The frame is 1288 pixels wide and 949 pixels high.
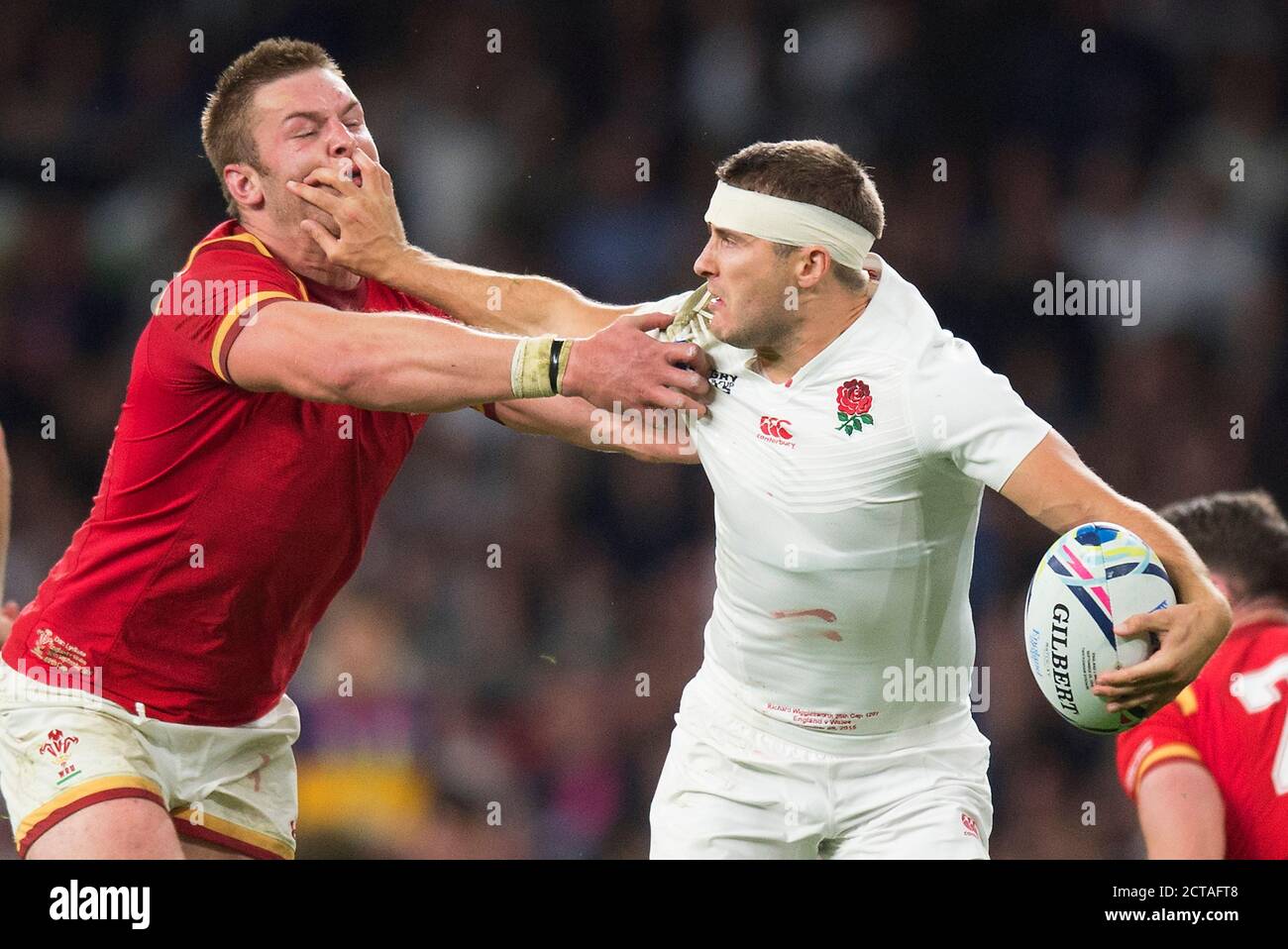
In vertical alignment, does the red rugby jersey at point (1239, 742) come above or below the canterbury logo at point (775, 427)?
below

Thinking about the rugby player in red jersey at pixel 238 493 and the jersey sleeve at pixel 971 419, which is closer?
the jersey sleeve at pixel 971 419

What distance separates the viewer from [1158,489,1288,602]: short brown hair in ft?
17.1

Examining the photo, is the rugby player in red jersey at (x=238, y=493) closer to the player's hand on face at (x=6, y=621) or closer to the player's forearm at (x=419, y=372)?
the player's forearm at (x=419, y=372)

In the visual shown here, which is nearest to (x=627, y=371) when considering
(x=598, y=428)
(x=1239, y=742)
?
(x=598, y=428)

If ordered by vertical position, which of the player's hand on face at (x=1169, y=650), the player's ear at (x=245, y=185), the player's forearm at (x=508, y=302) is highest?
the player's ear at (x=245, y=185)

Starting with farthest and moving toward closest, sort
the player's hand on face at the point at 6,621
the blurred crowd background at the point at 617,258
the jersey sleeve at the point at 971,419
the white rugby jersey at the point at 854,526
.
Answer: the blurred crowd background at the point at 617,258 < the player's hand on face at the point at 6,621 < the white rugby jersey at the point at 854,526 < the jersey sleeve at the point at 971,419

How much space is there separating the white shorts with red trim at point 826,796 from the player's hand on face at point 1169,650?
2.09 ft

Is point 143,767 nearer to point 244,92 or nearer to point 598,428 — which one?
point 598,428

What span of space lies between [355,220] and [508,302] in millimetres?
575

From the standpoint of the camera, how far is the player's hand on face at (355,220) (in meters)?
4.62

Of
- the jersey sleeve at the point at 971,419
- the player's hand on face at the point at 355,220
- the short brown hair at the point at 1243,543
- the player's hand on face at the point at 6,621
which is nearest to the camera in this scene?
the jersey sleeve at the point at 971,419

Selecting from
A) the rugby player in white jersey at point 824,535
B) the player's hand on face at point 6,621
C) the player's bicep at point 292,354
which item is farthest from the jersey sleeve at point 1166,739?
the player's hand on face at point 6,621

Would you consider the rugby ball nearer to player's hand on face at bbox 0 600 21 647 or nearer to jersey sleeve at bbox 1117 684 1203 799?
jersey sleeve at bbox 1117 684 1203 799

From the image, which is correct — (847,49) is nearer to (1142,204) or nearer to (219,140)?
(1142,204)
